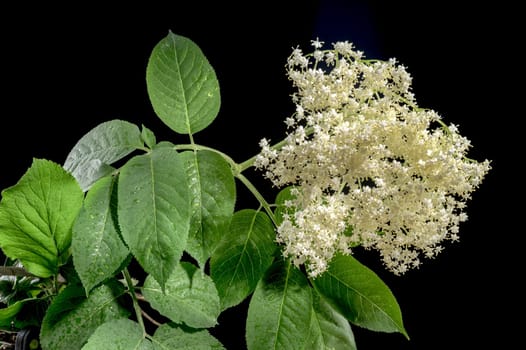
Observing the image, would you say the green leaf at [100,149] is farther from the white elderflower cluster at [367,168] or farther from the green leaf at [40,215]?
the white elderflower cluster at [367,168]

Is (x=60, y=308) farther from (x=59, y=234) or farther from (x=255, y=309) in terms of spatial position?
(x=255, y=309)

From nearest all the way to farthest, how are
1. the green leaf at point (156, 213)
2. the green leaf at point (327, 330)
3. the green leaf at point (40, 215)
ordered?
the green leaf at point (156, 213) → the green leaf at point (40, 215) → the green leaf at point (327, 330)

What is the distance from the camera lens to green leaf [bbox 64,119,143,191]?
102 cm

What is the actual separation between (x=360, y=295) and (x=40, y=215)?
548 mm

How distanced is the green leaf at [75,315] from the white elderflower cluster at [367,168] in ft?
0.99

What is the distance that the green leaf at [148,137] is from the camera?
102cm

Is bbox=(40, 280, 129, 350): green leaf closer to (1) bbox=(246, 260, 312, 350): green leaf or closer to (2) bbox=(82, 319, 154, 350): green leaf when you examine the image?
(2) bbox=(82, 319, 154, 350): green leaf

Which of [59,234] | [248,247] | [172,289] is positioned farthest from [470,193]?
[59,234]

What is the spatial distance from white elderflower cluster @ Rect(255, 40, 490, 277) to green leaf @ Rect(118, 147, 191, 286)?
0.56 ft

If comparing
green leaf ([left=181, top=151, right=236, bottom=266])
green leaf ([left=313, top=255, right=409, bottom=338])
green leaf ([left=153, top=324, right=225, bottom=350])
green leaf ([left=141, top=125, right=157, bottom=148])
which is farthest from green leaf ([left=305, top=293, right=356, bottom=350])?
green leaf ([left=141, top=125, right=157, bottom=148])

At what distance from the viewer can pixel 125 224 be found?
871 millimetres

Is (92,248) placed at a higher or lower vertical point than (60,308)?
higher

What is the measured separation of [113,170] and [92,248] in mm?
146

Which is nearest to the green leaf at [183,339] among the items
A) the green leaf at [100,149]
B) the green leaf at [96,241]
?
the green leaf at [96,241]
